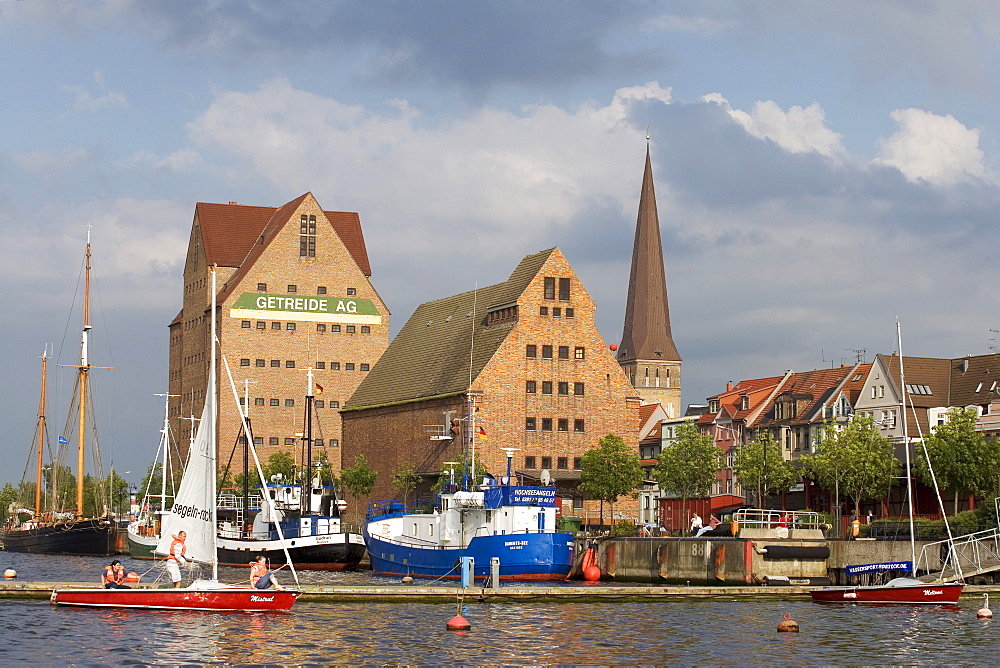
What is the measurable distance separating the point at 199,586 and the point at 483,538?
26479 millimetres

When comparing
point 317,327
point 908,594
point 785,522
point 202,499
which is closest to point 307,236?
point 317,327

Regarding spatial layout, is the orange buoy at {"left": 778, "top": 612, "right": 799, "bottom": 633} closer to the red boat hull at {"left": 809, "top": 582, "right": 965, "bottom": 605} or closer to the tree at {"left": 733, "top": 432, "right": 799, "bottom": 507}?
the red boat hull at {"left": 809, "top": 582, "right": 965, "bottom": 605}

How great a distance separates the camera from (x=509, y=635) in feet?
162

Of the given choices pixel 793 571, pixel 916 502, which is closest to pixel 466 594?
pixel 793 571

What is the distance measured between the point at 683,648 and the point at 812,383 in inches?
3469

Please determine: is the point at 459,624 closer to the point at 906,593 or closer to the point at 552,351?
the point at 906,593

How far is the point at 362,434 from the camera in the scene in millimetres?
139875

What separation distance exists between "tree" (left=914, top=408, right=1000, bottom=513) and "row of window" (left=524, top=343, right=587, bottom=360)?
3670 centimetres

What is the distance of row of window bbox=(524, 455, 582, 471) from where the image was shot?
116312mm

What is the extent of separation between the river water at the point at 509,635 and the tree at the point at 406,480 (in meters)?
60.3

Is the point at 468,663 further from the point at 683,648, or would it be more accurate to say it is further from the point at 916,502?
the point at 916,502

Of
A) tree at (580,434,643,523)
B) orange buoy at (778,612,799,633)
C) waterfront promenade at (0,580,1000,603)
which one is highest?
tree at (580,434,643,523)

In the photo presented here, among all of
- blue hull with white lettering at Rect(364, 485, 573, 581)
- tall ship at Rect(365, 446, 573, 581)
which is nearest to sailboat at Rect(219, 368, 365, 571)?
tall ship at Rect(365, 446, 573, 581)

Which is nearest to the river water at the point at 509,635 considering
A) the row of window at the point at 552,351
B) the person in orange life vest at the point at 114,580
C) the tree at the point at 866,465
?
the person in orange life vest at the point at 114,580
